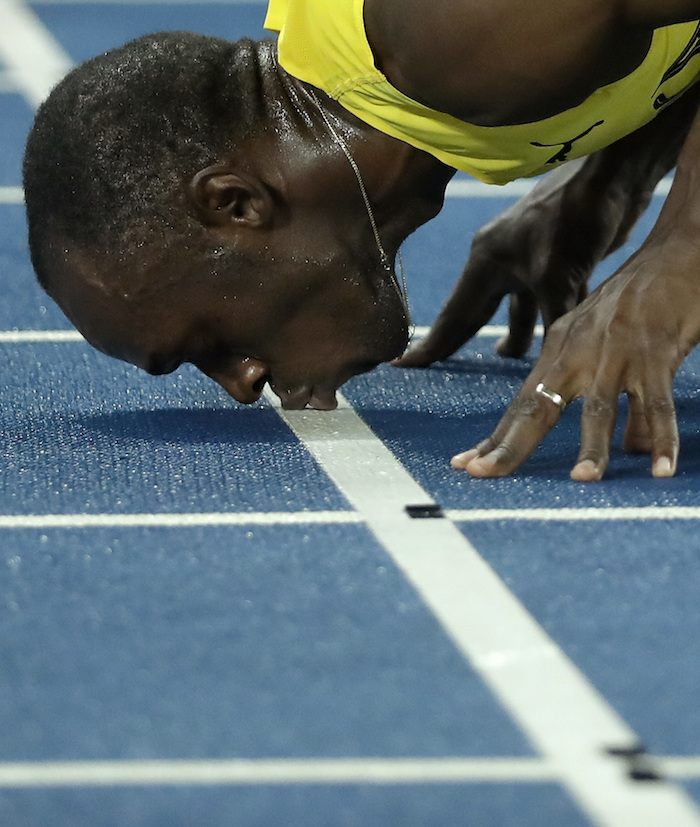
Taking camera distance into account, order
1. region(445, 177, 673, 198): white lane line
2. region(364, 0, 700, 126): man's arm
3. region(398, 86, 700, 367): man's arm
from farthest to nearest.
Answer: region(445, 177, 673, 198): white lane line
region(398, 86, 700, 367): man's arm
region(364, 0, 700, 126): man's arm

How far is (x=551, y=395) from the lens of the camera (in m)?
2.06

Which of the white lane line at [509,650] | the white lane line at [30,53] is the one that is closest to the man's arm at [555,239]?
the white lane line at [509,650]

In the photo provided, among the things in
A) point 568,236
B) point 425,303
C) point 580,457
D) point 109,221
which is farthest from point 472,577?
point 425,303

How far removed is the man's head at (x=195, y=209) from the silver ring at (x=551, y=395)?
0.28 m

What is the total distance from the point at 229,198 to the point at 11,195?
1980mm

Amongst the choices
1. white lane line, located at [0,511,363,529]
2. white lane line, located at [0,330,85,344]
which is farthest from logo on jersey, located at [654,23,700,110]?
white lane line, located at [0,330,85,344]

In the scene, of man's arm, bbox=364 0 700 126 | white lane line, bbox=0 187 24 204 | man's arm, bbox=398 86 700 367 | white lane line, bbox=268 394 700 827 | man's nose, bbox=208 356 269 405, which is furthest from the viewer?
white lane line, bbox=0 187 24 204

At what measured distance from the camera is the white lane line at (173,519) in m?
1.89

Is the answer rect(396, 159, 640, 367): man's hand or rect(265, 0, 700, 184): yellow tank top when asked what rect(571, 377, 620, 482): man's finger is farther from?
rect(396, 159, 640, 367): man's hand

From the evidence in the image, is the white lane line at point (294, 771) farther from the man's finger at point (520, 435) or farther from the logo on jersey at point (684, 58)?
the logo on jersey at point (684, 58)

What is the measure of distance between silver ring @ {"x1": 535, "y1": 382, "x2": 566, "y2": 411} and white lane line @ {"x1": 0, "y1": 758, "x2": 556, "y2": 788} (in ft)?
2.60

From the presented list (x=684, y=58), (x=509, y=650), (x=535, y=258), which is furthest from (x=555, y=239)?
(x=509, y=650)

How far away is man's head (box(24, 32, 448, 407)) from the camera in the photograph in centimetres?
204

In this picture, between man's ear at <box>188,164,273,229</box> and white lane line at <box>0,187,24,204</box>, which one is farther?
white lane line at <box>0,187,24,204</box>
